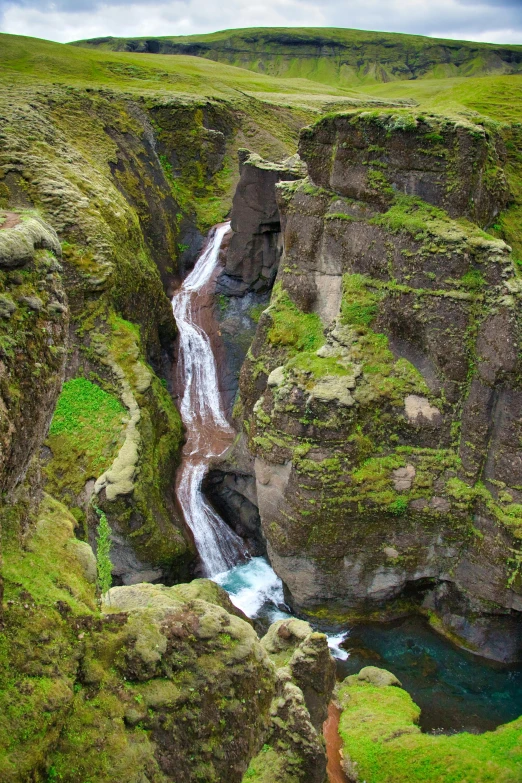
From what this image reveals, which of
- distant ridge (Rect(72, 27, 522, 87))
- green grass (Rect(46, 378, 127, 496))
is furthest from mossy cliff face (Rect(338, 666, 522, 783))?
distant ridge (Rect(72, 27, 522, 87))

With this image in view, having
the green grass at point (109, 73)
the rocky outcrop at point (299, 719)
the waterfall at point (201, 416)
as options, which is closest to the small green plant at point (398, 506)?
the rocky outcrop at point (299, 719)

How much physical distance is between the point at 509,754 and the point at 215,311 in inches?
885

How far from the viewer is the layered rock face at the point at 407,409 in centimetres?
1752

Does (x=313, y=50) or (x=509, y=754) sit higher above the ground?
(x=313, y=50)

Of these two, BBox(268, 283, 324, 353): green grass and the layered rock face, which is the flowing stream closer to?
the layered rock face

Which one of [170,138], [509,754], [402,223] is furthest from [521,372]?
[170,138]

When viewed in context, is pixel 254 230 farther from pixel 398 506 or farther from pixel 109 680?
pixel 109 680

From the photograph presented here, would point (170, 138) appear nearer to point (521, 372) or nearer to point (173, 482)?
point (173, 482)

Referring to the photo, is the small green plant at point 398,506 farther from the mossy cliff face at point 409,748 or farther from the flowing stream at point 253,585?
the mossy cliff face at point 409,748

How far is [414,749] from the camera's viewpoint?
570 inches

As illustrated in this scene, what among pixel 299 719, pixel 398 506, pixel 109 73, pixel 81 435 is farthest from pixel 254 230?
pixel 109 73

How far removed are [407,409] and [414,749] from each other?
30.8ft

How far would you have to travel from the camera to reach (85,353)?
2284 cm

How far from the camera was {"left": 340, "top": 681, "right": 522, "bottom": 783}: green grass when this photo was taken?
13.8m
